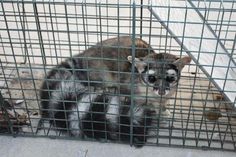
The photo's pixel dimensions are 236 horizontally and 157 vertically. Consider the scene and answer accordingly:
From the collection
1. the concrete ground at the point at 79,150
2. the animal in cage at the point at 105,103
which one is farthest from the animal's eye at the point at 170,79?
the concrete ground at the point at 79,150

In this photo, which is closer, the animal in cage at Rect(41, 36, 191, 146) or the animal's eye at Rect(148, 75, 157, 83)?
the animal in cage at Rect(41, 36, 191, 146)

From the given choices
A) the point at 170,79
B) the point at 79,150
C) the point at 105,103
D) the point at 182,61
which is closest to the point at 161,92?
the point at 170,79

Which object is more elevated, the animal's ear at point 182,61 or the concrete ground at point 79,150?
the animal's ear at point 182,61

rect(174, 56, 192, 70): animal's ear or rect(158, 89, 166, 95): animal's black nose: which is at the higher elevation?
rect(174, 56, 192, 70): animal's ear

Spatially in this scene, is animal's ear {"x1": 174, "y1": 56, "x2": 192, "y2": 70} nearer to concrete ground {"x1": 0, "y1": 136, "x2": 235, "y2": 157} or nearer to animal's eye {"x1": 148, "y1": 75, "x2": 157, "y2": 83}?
animal's eye {"x1": 148, "y1": 75, "x2": 157, "y2": 83}

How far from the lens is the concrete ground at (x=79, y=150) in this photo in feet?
6.41

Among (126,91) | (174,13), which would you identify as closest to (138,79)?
(126,91)

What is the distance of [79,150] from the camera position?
6.51 feet

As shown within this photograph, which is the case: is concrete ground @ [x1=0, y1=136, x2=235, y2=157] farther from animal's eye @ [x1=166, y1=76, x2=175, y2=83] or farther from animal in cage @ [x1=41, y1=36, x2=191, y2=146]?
animal's eye @ [x1=166, y1=76, x2=175, y2=83]

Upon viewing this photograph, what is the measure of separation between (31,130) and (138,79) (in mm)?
733

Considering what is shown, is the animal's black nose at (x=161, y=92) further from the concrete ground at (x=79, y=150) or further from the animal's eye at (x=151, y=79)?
the concrete ground at (x=79, y=150)

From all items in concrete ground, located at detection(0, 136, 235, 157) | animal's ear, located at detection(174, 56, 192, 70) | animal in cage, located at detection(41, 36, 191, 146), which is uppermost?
animal's ear, located at detection(174, 56, 192, 70)

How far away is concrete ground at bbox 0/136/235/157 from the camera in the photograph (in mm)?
1953

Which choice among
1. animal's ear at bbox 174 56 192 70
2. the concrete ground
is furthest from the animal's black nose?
the concrete ground
